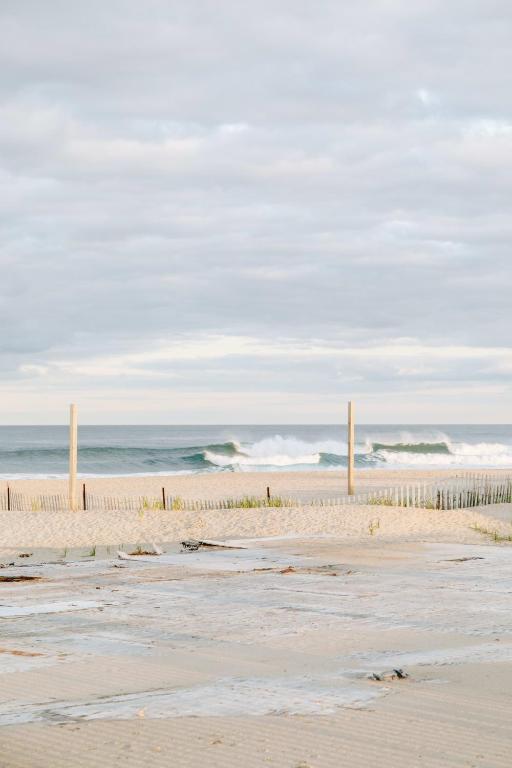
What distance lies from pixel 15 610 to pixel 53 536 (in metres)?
8.82

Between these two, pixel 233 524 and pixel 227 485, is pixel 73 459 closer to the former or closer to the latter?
pixel 233 524

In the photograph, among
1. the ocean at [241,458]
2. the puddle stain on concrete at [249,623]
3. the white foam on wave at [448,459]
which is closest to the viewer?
the puddle stain on concrete at [249,623]

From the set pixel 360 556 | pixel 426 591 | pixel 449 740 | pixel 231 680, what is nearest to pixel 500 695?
pixel 449 740

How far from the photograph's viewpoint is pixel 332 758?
5.42 metres

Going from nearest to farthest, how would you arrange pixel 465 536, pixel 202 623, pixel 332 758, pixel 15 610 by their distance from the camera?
1. pixel 332 758
2. pixel 202 623
3. pixel 15 610
4. pixel 465 536

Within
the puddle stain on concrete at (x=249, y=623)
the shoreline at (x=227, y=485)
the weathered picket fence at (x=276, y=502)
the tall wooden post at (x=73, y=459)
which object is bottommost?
the shoreline at (x=227, y=485)

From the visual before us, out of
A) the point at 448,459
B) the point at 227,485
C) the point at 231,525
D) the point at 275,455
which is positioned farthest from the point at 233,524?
the point at 448,459

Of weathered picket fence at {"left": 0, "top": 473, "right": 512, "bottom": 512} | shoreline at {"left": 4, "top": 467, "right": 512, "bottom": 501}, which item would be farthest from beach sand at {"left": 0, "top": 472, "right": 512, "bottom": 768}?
shoreline at {"left": 4, "top": 467, "right": 512, "bottom": 501}

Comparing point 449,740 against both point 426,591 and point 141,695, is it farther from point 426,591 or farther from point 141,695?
point 426,591

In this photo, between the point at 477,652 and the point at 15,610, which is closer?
the point at 477,652

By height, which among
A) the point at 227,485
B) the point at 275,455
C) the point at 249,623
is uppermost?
the point at 275,455

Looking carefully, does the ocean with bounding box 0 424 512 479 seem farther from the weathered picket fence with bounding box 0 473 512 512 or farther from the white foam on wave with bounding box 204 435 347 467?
the weathered picket fence with bounding box 0 473 512 512

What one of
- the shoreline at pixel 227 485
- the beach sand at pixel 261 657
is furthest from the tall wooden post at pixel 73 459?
the shoreline at pixel 227 485

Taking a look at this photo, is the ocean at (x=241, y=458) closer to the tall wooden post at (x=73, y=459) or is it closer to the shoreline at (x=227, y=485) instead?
the shoreline at (x=227, y=485)
